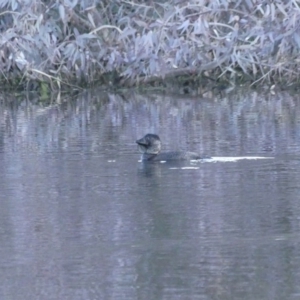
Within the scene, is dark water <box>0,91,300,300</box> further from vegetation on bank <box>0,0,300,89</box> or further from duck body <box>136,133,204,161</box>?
vegetation on bank <box>0,0,300,89</box>

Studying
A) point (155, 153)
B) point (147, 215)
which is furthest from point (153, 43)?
point (147, 215)

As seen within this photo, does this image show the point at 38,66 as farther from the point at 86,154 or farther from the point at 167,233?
the point at 167,233

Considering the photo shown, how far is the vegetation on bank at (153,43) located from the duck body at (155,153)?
7.77m

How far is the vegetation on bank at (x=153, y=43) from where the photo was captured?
16.8 m

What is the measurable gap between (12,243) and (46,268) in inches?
22.2

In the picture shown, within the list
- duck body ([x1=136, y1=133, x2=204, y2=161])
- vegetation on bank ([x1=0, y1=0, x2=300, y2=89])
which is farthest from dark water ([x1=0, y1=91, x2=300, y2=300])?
vegetation on bank ([x1=0, y1=0, x2=300, y2=89])

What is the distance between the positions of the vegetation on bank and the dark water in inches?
211

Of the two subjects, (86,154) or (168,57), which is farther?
(168,57)

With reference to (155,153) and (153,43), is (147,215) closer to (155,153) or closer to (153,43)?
(155,153)

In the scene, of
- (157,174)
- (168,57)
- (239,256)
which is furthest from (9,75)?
(239,256)

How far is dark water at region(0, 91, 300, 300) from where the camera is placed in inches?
199

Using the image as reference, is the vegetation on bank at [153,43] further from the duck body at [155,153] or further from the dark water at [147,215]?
the duck body at [155,153]

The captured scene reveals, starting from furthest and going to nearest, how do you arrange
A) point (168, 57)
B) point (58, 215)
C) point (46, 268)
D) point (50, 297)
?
point (168, 57) → point (58, 215) → point (46, 268) → point (50, 297)

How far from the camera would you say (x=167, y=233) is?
5988 millimetres
